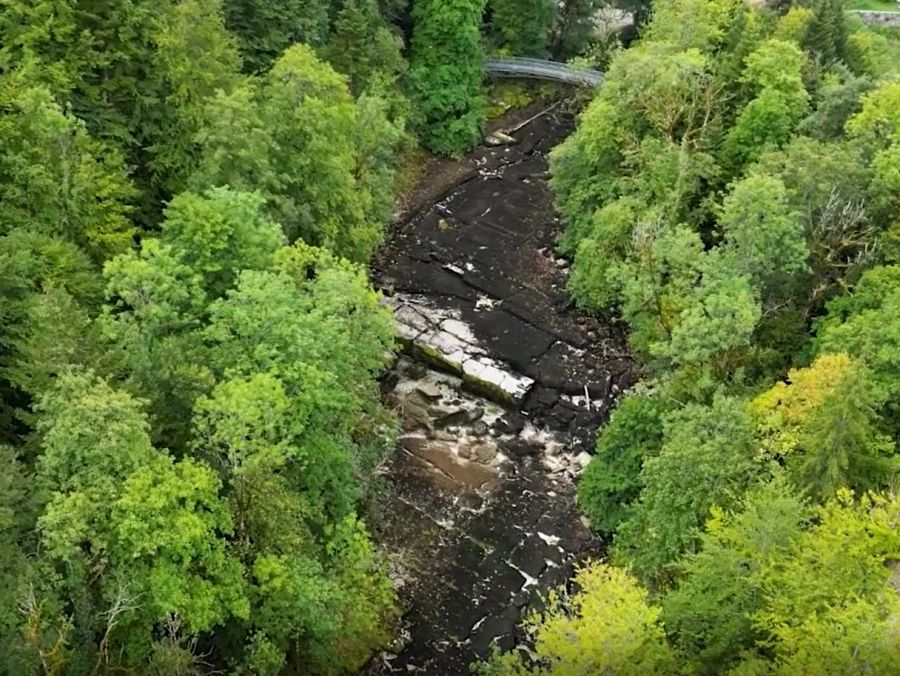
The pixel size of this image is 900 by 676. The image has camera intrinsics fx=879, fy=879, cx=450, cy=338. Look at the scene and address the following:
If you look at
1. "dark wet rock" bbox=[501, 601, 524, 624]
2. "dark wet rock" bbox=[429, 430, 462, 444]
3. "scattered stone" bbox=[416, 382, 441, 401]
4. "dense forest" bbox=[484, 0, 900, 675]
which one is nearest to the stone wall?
"dense forest" bbox=[484, 0, 900, 675]

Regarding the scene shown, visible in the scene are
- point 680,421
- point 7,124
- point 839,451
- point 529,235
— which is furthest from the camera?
point 529,235

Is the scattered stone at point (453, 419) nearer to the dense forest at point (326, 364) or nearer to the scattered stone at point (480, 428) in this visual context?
the scattered stone at point (480, 428)

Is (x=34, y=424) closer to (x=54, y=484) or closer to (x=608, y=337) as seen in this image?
(x=54, y=484)

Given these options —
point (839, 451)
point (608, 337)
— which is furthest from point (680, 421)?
point (608, 337)

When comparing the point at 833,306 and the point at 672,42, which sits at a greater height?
the point at 672,42

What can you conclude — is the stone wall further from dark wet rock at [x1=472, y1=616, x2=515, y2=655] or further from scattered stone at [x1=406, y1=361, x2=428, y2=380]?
dark wet rock at [x1=472, y1=616, x2=515, y2=655]

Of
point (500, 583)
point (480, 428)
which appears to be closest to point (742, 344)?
point (480, 428)

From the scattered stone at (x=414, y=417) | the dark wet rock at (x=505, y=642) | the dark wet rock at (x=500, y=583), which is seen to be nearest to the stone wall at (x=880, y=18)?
the scattered stone at (x=414, y=417)
